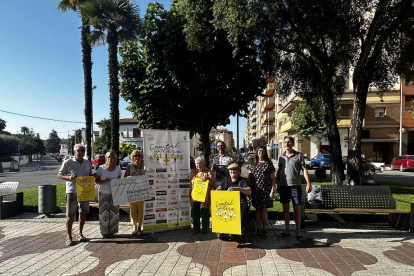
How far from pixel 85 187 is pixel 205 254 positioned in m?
2.57

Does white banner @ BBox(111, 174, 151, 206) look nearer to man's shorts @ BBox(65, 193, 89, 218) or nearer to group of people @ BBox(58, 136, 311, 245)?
group of people @ BBox(58, 136, 311, 245)

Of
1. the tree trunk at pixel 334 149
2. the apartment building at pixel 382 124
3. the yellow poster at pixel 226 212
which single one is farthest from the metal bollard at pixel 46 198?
the apartment building at pixel 382 124

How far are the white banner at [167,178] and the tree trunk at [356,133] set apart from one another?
738cm

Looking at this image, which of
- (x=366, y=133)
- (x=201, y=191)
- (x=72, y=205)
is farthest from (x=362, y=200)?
(x=366, y=133)

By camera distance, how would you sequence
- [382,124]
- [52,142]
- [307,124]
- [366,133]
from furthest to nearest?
[52,142] → [366,133] → [382,124] → [307,124]

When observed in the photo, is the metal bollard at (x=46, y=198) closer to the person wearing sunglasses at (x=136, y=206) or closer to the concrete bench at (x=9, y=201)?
the concrete bench at (x=9, y=201)

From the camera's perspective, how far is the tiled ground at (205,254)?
4.26 meters

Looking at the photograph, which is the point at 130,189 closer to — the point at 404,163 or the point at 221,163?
the point at 221,163

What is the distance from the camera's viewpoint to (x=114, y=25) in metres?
16.0

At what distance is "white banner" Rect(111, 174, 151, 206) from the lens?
5.75 meters

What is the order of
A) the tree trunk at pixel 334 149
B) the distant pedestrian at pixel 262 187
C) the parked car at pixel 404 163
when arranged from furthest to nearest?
the parked car at pixel 404 163 → the tree trunk at pixel 334 149 → the distant pedestrian at pixel 262 187

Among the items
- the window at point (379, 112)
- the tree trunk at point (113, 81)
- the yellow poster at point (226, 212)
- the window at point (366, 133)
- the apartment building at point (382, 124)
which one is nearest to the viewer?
the yellow poster at point (226, 212)

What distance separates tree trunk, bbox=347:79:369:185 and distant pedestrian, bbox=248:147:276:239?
6.71m

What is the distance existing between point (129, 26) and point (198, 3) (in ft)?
21.8
